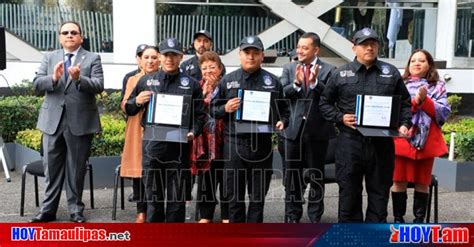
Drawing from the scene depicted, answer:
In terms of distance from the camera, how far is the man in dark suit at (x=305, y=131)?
563 cm

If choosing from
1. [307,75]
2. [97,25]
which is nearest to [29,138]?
[307,75]

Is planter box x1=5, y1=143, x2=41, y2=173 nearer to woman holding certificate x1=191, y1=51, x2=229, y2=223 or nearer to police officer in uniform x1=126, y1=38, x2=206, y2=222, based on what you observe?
→ woman holding certificate x1=191, y1=51, x2=229, y2=223

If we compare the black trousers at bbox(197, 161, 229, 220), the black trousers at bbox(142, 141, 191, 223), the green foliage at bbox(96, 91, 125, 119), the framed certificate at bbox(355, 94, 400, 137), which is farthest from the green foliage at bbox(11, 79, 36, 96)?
the framed certificate at bbox(355, 94, 400, 137)

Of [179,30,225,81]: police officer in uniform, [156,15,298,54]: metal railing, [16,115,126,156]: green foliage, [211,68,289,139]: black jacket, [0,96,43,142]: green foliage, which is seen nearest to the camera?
[211,68,289,139]: black jacket

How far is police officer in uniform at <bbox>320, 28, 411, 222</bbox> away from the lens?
4.96 meters

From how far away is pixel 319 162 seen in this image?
5816 mm

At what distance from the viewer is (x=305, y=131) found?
225 inches

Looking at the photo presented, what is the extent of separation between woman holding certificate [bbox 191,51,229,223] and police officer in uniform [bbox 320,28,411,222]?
1.14 m

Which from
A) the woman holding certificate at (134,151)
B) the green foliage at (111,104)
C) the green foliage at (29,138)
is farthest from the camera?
the green foliage at (111,104)

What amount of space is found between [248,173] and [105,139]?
127 inches

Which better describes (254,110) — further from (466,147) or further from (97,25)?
(97,25)

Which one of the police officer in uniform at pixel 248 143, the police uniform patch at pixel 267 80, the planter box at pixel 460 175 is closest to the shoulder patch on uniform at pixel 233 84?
the police officer in uniform at pixel 248 143

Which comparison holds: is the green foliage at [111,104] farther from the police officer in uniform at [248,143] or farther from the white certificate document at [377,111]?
the white certificate document at [377,111]

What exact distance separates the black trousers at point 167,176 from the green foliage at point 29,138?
349cm
